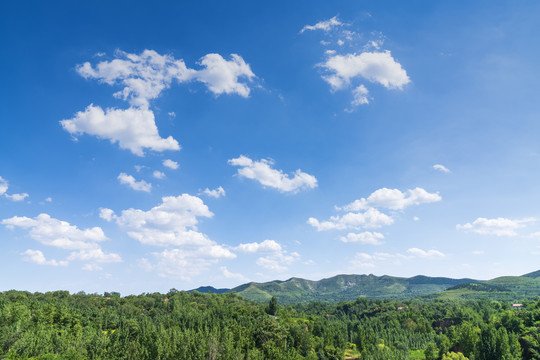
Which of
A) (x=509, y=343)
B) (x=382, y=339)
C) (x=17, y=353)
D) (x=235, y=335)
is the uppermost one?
(x=17, y=353)

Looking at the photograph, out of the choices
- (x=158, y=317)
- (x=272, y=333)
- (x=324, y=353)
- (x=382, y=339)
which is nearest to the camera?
(x=272, y=333)

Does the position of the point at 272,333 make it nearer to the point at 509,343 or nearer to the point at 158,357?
the point at 158,357

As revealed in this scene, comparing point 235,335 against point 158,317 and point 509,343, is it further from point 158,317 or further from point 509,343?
point 509,343

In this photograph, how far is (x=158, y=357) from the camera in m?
91.4

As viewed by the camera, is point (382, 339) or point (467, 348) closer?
point (467, 348)

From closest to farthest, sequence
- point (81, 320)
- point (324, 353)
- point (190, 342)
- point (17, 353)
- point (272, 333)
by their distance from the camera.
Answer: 1. point (17, 353)
2. point (190, 342)
3. point (272, 333)
4. point (324, 353)
5. point (81, 320)

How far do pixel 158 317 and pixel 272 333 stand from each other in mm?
76145

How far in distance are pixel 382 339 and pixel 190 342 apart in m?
128

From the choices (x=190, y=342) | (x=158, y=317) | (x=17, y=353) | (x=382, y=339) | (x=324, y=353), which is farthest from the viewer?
(x=382, y=339)

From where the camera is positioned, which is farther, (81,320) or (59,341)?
(81,320)

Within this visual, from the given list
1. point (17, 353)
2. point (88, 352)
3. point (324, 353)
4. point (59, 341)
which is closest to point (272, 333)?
point (324, 353)

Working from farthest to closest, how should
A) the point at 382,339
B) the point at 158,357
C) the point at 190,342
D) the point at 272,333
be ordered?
1. the point at 382,339
2. the point at 272,333
3. the point at 190,342
4. the point at 158,357

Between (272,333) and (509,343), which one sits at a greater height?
(272,333)

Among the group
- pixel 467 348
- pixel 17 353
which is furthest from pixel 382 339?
pixel 17 353
